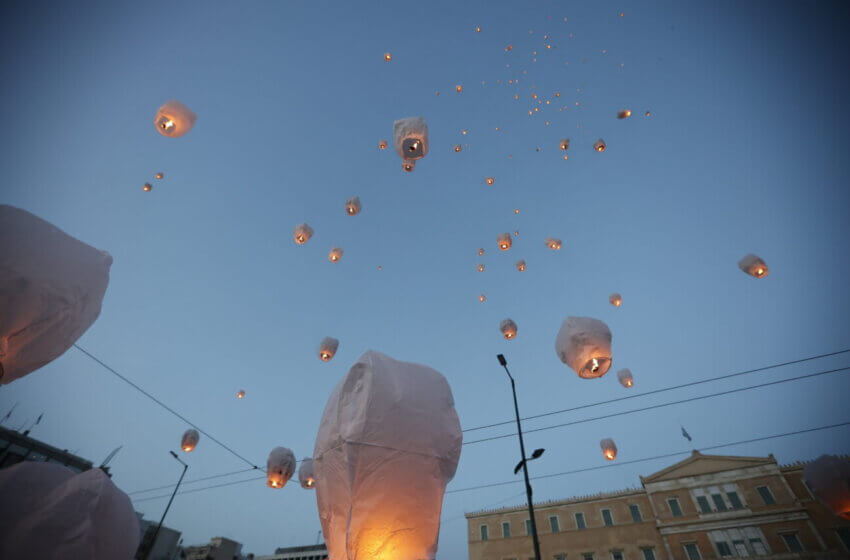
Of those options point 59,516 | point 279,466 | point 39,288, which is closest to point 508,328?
point 279,466

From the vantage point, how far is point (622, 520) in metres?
29.2

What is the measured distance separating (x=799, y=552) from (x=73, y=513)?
37.3 m

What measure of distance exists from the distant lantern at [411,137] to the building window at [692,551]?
115ft

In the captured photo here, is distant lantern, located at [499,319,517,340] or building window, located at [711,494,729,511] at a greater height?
building window, located at [711,494,729,511]

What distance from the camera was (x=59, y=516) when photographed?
132 inches

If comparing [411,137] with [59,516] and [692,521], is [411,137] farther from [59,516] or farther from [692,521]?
[692,521]

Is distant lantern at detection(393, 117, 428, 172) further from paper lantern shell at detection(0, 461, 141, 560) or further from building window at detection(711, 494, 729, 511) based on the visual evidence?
building window at detection(711, 494, 729, 511)

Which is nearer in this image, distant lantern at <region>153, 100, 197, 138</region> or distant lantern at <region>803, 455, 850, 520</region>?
distant lantern at <region>153, 100, 197, 138</region>

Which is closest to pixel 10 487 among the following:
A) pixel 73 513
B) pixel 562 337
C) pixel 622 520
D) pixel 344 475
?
pixel 73 513

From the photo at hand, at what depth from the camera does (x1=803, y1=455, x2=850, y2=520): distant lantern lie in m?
8.29

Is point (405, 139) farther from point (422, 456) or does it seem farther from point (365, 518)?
point (365, 518)

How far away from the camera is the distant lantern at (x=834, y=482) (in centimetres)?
829

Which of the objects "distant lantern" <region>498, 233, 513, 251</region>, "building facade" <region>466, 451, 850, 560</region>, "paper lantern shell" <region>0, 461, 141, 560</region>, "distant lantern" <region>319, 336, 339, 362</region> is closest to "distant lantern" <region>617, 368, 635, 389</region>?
"distant lantern" <region>498, 233, 513, 251</region>

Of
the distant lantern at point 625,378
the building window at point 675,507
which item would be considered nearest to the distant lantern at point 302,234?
the distant lantern at point 625,378
